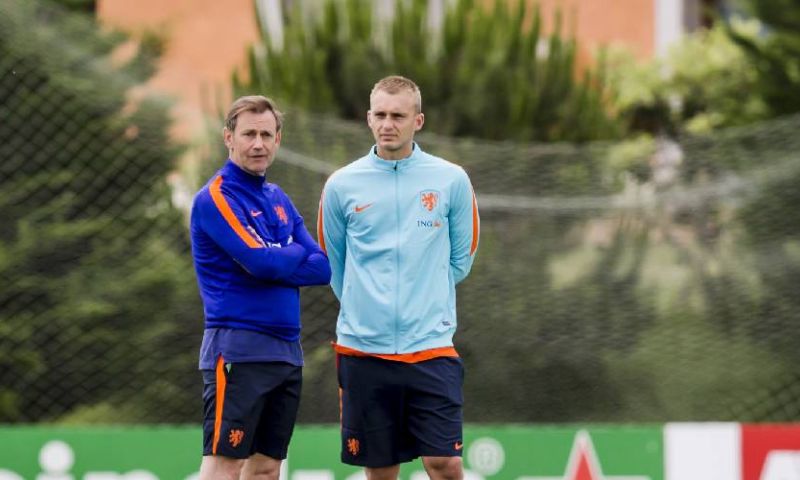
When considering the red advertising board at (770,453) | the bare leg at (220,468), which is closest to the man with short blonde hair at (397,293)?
the bare leg at (220,468)

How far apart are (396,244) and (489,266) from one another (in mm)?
4143

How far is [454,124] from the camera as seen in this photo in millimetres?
9984

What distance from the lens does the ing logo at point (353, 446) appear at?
4910 mm

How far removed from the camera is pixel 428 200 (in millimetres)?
4859

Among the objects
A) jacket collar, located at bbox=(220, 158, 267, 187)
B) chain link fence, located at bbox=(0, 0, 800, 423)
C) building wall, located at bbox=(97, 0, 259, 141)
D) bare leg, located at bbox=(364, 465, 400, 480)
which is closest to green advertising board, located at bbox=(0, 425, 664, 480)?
chain link fence, located at bbox=(0, 0, 800, 423)

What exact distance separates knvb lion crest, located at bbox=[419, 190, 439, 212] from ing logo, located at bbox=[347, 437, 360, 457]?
75 cm

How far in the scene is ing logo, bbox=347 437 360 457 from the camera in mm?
4910

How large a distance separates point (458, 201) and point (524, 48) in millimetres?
5588

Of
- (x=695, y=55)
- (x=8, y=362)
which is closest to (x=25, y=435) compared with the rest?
(x=8, y=362)

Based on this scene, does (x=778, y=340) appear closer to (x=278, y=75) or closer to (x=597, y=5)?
(x=278, y=75)

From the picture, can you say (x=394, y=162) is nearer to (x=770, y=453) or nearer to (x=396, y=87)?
(x=396, y=87)

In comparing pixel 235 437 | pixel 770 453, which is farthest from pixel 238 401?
pixel 770 453

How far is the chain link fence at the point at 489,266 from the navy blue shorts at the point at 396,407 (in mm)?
3695

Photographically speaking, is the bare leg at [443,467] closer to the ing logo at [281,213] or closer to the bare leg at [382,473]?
the bare leg at [382,473]
